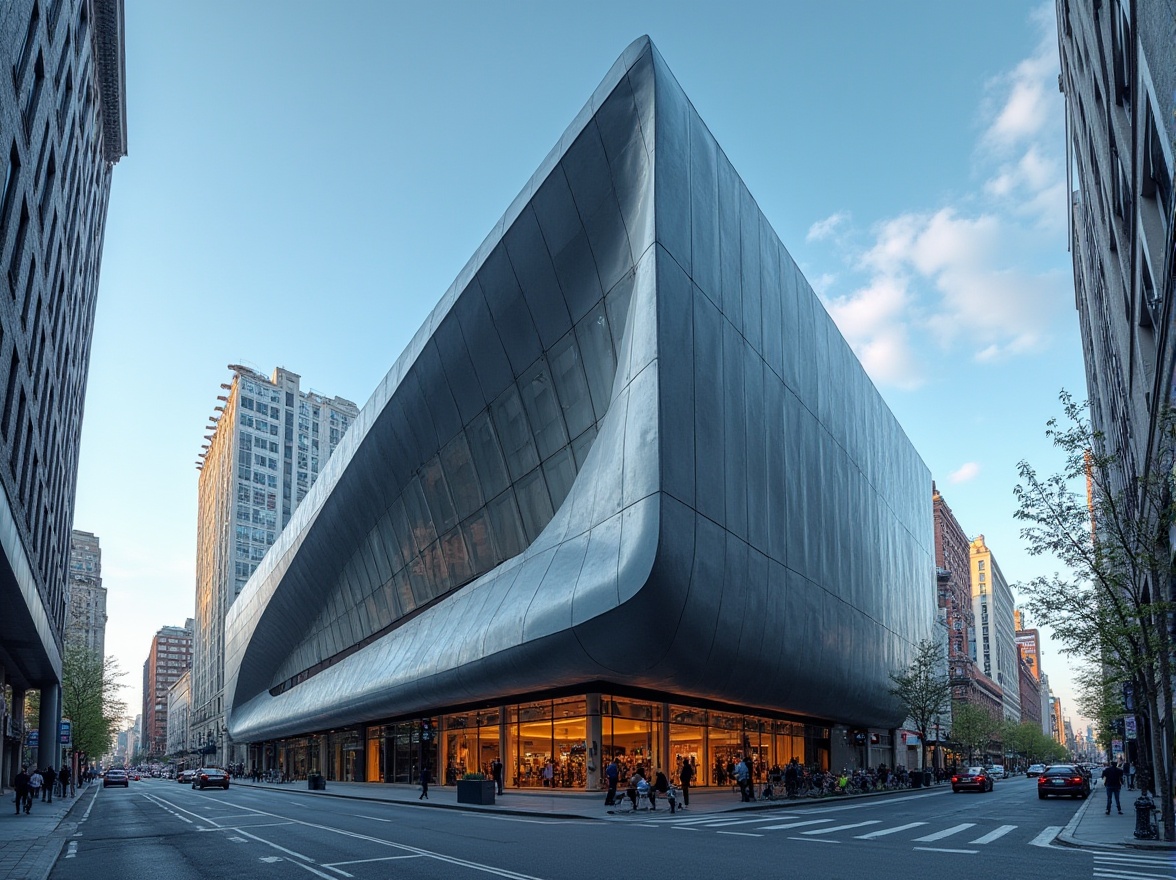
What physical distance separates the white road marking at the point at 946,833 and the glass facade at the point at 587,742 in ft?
42.1

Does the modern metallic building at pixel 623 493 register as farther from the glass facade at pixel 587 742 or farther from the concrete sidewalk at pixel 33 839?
the concrete sidewalk at pixel 33 839

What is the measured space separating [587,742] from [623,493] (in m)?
11.2

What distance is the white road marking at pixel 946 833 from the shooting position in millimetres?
20516

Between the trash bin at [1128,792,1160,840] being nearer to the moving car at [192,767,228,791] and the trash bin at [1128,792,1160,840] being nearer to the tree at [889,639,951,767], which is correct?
the tree at [889,639,951,767]

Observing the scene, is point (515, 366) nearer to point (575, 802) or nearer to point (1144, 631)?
point (575, 802)

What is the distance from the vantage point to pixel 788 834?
2127cm

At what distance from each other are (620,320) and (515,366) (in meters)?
6.66

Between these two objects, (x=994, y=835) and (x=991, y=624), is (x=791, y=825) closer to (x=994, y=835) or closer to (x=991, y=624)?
(x=994, y=835)

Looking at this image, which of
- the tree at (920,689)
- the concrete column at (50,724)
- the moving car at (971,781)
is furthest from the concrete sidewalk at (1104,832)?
the concrete column at (50,724)

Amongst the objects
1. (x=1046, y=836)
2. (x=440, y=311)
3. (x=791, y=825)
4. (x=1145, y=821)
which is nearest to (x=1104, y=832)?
(x=1046, y=836)

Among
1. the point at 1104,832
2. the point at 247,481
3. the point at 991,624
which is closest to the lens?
the point at 1104,832

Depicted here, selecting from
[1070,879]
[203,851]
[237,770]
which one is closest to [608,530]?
[203,851]

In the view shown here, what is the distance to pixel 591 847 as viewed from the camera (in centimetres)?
1755

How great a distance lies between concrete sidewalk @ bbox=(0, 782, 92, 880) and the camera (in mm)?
15555
